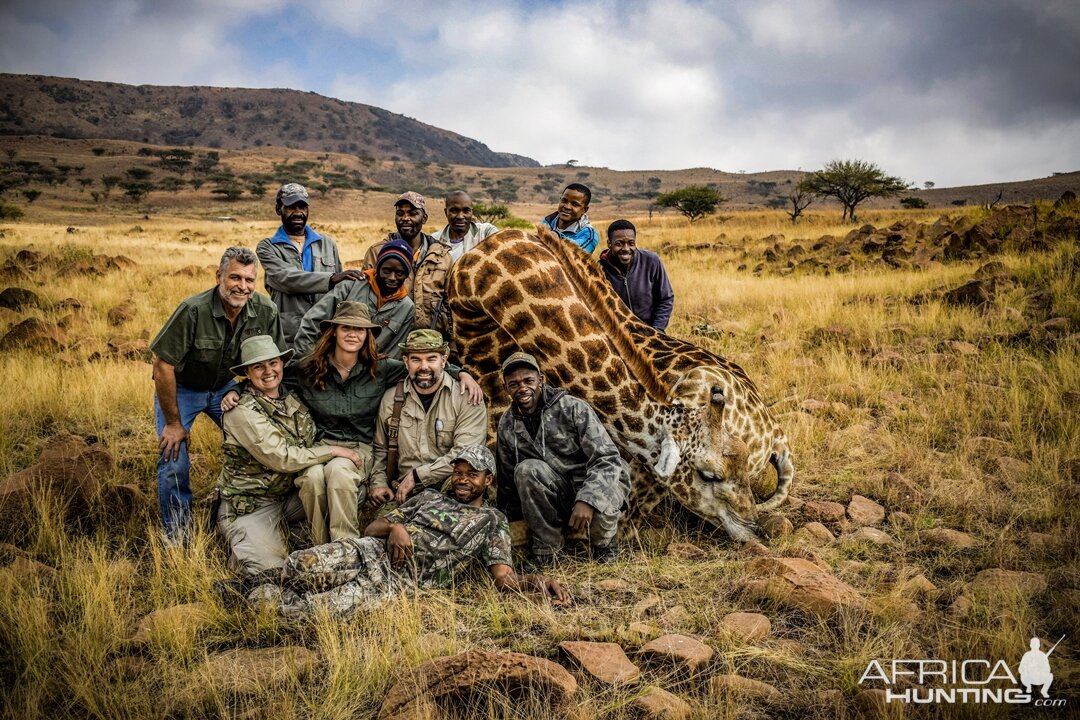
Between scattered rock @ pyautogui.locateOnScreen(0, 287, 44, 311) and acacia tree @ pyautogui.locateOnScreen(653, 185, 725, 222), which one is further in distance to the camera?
acacia tree @ pyautogui.locateOnScreen(653, 185, 725, 222)

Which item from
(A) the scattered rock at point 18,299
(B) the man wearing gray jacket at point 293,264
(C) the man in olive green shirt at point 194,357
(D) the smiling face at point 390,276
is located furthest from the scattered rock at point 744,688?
(A) the scattered rock at point 18,299

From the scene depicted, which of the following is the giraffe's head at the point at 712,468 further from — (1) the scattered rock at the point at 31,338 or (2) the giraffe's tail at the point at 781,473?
(1) the scattered rock at the point at 31,338

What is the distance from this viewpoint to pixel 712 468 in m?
4.33

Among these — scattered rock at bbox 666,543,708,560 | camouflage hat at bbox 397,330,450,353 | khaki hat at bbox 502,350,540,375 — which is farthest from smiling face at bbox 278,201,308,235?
scattered rock at bbox 666,543,708,560

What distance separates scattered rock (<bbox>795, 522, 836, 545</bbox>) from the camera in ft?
14.7

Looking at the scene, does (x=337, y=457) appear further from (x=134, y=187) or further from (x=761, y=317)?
(x=134, y=187)

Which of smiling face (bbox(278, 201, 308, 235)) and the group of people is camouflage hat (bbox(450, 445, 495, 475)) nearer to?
the group of people

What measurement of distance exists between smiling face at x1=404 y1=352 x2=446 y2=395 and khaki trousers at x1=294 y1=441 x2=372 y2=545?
752 millimetres

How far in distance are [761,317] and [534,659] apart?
8.95m

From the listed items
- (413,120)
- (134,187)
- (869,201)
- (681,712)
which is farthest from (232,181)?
(413,120)

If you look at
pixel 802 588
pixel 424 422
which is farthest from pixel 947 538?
pixel 424 422

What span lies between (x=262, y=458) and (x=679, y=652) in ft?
9.43

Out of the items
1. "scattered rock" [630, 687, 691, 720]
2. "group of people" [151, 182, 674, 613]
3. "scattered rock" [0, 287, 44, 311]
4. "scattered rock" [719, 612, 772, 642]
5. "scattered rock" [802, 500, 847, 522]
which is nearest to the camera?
"scattered rock" [630, 687, 691, 720]

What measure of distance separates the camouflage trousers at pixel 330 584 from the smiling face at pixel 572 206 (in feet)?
15.5
